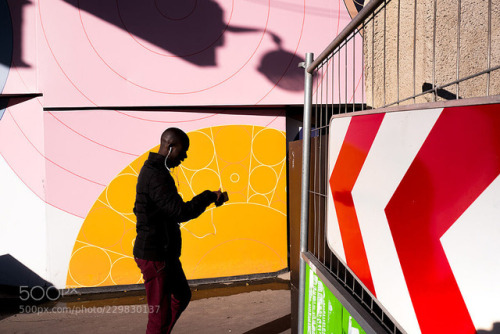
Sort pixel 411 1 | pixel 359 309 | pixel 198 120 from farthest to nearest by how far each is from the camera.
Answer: pixel 198 120 < pixel 411 1 < pixel 359 309

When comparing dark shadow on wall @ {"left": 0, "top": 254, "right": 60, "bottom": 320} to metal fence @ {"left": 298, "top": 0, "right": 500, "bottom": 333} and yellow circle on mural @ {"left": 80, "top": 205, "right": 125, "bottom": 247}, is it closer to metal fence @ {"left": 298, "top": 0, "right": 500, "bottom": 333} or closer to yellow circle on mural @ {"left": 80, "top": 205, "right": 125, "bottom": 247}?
yellow circle on mural @ {"left": 80, "top": 205, "right": 125, "bottom": 247}

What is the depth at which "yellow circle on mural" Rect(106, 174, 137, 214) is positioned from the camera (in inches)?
178

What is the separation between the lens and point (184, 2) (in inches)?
178

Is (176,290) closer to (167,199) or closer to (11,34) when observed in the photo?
(167,199)

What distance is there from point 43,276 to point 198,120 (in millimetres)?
2700

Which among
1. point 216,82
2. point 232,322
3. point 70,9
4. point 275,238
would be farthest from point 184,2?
point 232,322

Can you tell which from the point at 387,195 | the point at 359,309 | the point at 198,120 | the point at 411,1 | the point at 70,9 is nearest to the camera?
the point at 387,195

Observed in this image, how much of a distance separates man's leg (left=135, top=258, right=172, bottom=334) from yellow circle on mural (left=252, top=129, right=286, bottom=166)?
97.1 inches

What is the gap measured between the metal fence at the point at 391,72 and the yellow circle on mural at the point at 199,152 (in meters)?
1.82

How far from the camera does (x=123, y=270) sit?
179 inches

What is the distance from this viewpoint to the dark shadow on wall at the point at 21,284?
438cm

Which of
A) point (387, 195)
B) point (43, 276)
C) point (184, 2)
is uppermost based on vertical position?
point (184, 2)

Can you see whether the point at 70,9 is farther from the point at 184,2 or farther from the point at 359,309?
the point at 359,309

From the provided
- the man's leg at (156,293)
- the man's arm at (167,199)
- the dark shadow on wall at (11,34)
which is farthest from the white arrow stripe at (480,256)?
the dark shadow on wall at (11,34)
